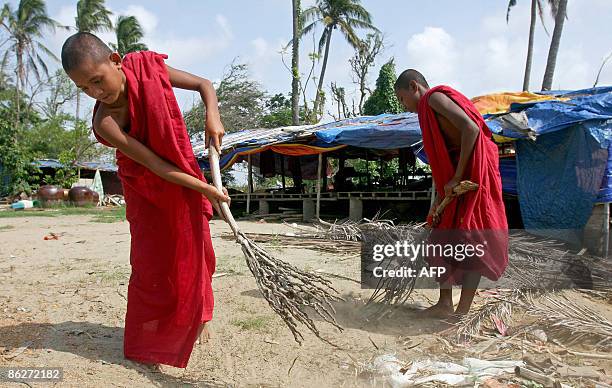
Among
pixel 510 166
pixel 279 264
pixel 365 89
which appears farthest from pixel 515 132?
pixel 365 89

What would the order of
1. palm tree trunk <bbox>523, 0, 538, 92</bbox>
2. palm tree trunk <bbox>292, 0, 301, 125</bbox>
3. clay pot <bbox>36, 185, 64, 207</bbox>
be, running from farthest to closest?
palm tree trunk <bbox>292, 0, 301, 125</bbox>, clay pot <bbox>36, 185, 64, 207</bbox>, palm tree trunk <bbox>523, 0, 538, 92</bbox>

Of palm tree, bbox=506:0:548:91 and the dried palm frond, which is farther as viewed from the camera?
palm tree, bbox=506:0:548:91

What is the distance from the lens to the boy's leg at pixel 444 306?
3021 millimetres

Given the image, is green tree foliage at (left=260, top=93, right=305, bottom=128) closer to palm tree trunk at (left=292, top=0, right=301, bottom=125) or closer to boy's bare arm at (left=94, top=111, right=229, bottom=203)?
palm tree trunk at (left=292, top=0, right=301, bottom=125)

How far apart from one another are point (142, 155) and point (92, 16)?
29896mm

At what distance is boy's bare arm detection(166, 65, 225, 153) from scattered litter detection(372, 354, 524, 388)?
141 cm

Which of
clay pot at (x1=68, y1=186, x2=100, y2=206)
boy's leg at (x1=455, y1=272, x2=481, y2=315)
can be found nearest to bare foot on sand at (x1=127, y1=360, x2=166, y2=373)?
boy's leg at (x1=455, y1=272, x2=481, y2=315)

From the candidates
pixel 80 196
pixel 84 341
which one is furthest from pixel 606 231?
pixel 80 196

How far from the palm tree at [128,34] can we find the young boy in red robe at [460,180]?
90.2ft

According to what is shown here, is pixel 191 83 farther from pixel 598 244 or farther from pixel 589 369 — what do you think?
pixel 598 244

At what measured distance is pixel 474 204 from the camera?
9.49ft

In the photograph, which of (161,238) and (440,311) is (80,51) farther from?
(440,311)

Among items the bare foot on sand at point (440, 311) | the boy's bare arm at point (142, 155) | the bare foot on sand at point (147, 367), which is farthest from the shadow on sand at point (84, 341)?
the bare foot on sand at point (440, 311)

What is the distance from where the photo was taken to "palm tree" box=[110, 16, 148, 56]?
89.0 ft
